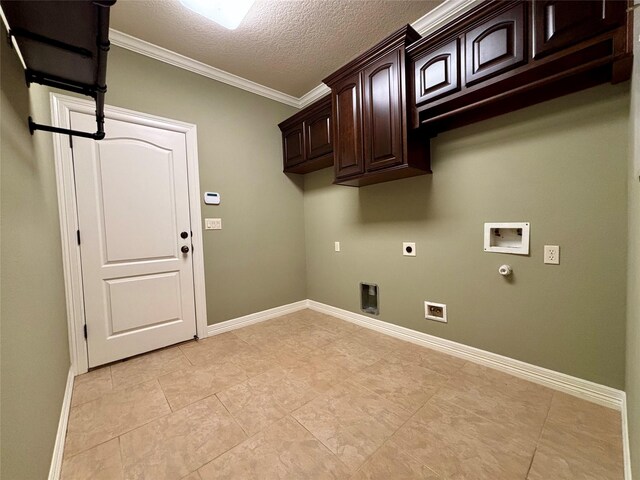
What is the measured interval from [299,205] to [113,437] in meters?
2.67

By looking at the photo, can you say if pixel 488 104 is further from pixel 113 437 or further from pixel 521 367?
pixel 113 437

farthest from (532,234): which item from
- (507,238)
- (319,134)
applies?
(319,134)

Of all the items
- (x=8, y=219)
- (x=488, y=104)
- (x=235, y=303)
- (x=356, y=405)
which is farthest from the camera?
(x=235, y=303)

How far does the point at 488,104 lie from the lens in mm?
1686

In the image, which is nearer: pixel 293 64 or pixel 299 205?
pixel 293 64

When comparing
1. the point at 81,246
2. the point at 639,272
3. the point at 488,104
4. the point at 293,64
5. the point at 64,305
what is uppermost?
the point at 293,64

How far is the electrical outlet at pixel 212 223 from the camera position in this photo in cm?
263

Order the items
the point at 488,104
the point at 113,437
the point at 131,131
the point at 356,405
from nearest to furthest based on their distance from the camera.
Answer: the point at 113,437 → the point at 356,405 → the point at 488,104 → the point at 131,131

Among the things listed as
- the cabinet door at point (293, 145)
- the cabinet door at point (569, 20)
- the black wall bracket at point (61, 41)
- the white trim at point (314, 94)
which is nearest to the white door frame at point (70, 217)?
the black wall bracket at point (61, 41)

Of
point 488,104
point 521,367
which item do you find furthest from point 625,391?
point 488,104

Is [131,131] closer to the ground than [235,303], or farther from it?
farther from it

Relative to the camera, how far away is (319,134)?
2732 mm

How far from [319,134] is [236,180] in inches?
40.9

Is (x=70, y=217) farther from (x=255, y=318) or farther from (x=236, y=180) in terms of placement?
(x=255, y=318)
